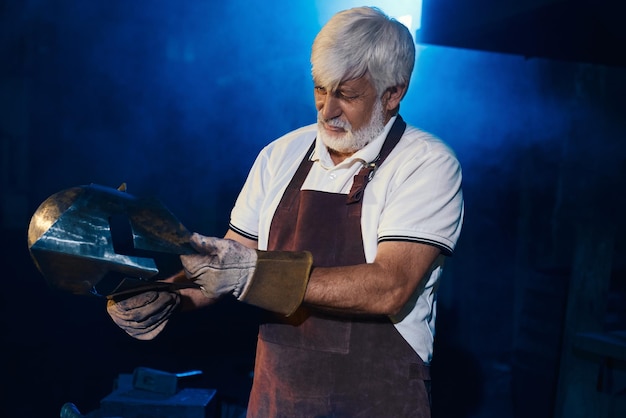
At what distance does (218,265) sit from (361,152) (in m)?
0.69

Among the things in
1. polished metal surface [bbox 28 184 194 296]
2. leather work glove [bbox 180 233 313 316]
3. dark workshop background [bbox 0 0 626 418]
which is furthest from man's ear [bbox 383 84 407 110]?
dark workshop background [bbox 0 0 626 418]

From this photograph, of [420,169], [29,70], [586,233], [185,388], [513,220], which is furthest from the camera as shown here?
[513,220]

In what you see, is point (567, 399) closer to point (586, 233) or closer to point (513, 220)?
point (586, 233)

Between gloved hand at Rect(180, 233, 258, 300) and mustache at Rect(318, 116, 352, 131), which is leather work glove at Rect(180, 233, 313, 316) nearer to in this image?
gloved hand at Rect(180, 233, 258, 300)

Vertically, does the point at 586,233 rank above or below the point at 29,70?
below

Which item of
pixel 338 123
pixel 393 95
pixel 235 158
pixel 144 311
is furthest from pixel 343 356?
pixel 235 158

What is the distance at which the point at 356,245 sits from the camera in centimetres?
178

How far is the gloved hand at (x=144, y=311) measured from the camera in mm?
1637

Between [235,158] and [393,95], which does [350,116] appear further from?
[235,158]

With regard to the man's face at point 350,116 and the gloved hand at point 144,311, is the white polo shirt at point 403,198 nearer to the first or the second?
the man's face at point 350,116

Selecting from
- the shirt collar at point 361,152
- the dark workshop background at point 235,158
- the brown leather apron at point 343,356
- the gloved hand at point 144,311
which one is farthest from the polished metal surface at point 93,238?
the dark workshop background at point 235,158

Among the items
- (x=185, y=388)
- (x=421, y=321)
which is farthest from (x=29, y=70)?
(x=421, y=321)

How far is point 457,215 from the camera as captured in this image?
1.74 metres

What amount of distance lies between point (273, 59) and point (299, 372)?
457 cm
